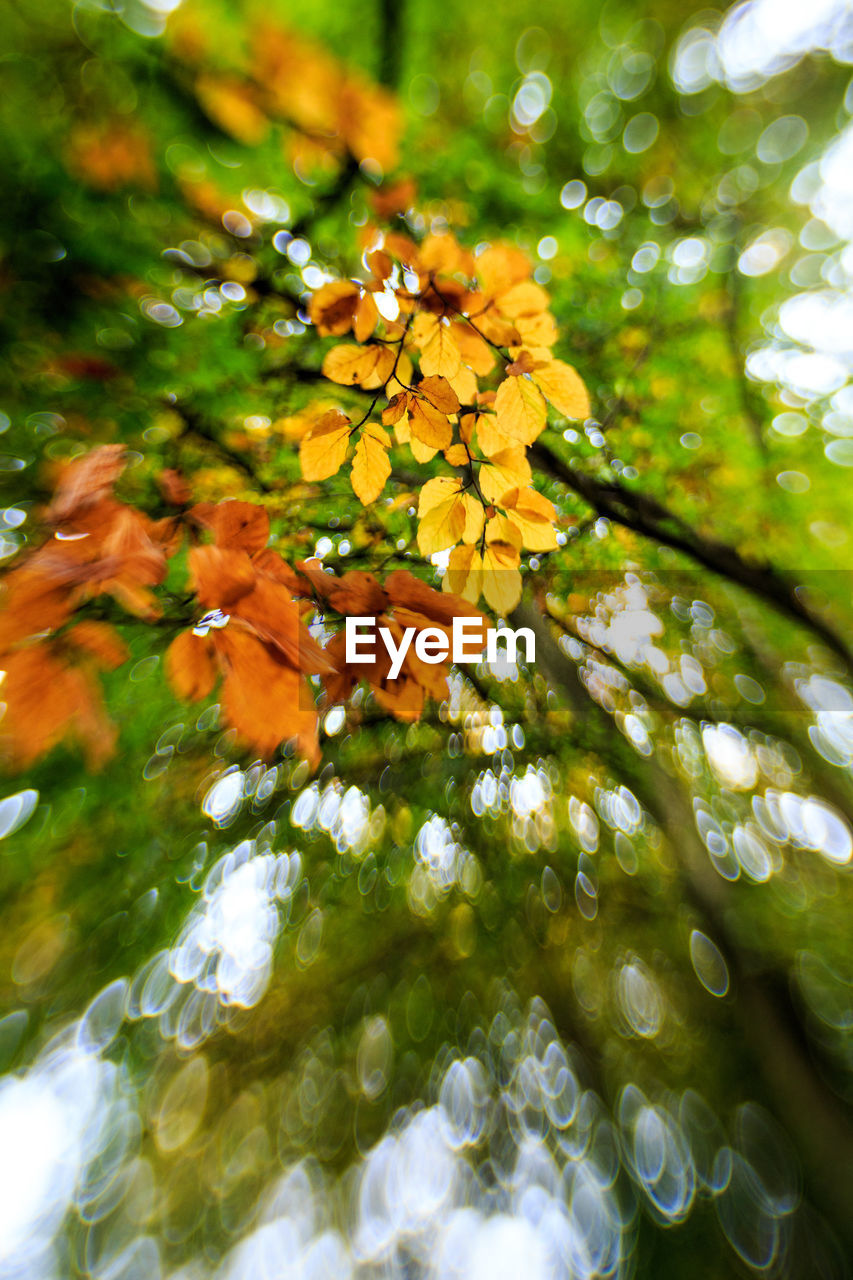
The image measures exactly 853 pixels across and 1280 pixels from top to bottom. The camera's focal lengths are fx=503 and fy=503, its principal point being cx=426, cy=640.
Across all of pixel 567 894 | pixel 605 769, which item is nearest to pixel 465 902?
pixel 567 894

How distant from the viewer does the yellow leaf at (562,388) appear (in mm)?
737

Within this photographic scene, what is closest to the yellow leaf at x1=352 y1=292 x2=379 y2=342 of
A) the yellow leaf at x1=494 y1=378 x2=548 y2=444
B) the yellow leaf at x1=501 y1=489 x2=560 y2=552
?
the yellow leaf at x1=494 y1=378 x2=548 y2=444

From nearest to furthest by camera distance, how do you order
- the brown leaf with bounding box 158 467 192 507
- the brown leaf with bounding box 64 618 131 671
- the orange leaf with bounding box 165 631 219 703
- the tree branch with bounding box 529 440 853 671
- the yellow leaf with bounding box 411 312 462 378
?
the brown leaf with bounding box 64 618 131 671, the orange leaf with bounding box 165 631 219 703, the yellow leaf with bounding box 411 312 462 378, the tree branch with bounding box 529 440 853 671, the brown leaf with bounding box 158 467 192 507

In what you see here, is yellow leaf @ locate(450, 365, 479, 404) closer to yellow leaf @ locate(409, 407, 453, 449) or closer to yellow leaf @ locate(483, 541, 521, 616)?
yellow leaf @ locate(409, 407, 453, 449)

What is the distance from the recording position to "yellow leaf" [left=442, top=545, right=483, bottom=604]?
2.39ft

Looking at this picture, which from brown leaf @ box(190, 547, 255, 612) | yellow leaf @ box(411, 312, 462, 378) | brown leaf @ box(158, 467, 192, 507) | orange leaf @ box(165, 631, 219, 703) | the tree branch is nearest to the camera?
brown leaf @ box(190, 547, 255, 612)

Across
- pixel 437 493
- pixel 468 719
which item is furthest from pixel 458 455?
pixel 468 719

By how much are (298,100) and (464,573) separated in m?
0.94

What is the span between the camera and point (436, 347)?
80 centimetres

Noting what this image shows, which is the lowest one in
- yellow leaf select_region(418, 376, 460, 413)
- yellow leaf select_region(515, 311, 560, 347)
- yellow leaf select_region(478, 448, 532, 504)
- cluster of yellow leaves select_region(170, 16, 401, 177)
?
yellow leaf select_region(478, 448, 532, 504)

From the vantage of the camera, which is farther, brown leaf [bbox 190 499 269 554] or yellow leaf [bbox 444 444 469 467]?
yellow leaf [bbox 444 444 469 467]

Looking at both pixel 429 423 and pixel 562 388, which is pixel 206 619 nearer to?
pixel 429 423

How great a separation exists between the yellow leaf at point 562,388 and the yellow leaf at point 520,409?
2 cm

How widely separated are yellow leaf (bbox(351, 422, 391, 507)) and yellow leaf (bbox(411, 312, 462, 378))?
141 mm
